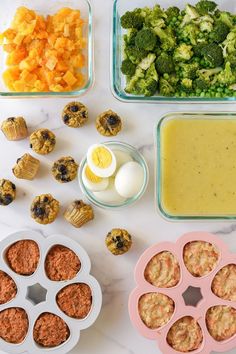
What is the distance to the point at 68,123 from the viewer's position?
2.21 meters

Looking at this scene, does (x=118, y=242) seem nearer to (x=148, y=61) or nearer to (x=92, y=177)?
(x=92, y=177)

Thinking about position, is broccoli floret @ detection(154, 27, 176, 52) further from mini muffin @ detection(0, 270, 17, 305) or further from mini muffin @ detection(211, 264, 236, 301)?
mini muffin @ detection(0, 270, 17, 305)

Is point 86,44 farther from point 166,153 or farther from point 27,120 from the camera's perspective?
point 166,153

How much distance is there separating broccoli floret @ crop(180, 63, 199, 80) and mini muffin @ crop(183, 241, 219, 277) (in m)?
0.61

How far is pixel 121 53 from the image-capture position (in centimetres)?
229

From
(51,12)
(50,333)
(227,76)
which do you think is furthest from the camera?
(51,12)

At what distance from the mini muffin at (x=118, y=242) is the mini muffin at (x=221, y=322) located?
365 mm

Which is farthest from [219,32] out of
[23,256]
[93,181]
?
[23,256]

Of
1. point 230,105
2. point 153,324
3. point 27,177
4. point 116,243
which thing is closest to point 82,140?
point 27,177

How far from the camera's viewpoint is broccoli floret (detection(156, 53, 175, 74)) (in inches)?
86.1

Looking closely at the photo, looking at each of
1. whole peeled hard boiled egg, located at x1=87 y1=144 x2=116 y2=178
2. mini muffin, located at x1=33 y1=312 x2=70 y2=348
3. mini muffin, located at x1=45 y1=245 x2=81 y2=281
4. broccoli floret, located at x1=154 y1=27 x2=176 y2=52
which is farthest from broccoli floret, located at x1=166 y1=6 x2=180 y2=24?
mini muffin, located at x1=33 y1=312 x2=70 y2=348

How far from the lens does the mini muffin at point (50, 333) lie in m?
2.09

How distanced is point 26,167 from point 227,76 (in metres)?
0.79

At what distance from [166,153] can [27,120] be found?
532 mm
